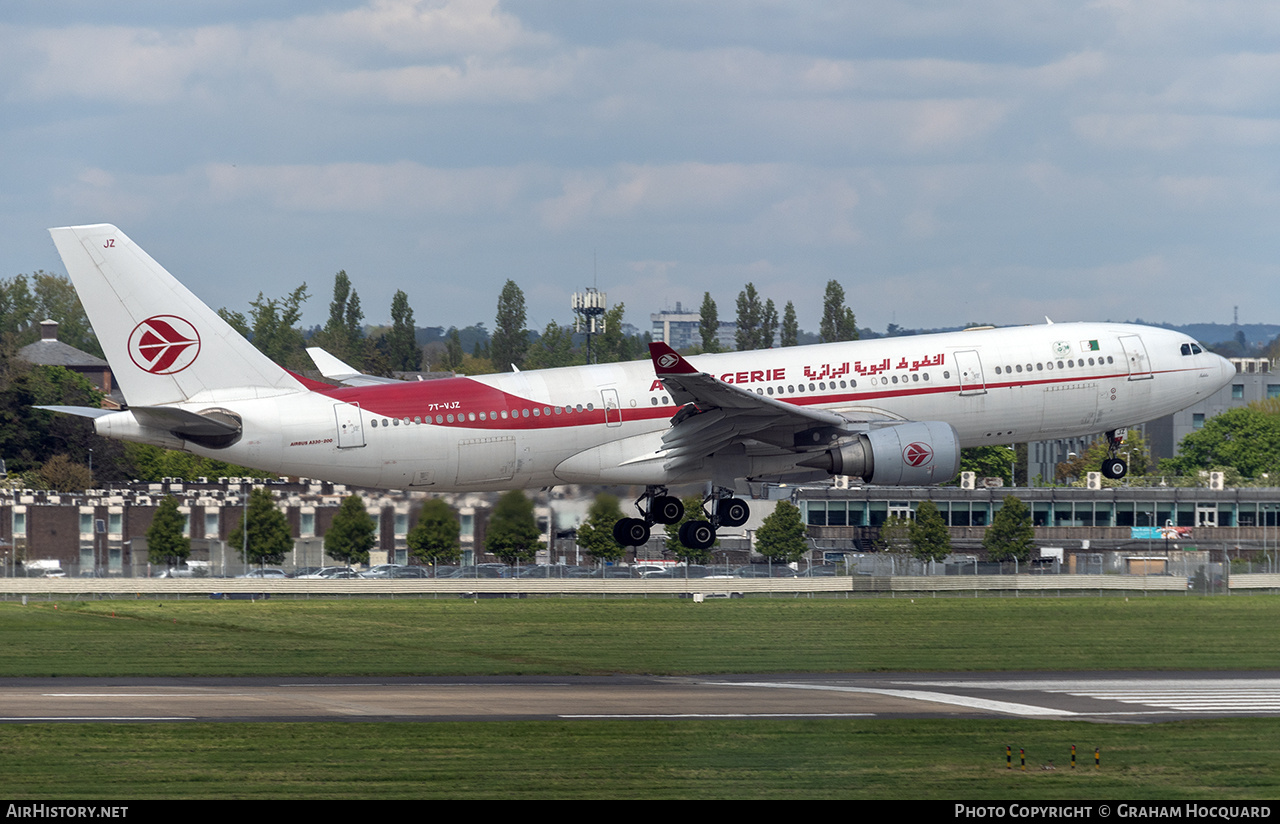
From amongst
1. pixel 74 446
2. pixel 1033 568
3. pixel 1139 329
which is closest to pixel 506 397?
pixel 1139 329

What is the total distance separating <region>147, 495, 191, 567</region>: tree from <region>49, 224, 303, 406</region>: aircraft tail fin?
34.6m

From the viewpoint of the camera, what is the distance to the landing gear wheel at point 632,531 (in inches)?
2048

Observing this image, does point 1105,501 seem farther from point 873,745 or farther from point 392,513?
point 873,745

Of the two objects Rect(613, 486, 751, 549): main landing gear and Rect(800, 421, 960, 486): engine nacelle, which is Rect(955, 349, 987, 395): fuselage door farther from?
Rect(613, 486, 751, 549): main landing gear

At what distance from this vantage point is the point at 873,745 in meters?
39.2

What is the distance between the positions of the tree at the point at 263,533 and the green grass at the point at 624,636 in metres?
3.41

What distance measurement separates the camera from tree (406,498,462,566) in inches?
2258

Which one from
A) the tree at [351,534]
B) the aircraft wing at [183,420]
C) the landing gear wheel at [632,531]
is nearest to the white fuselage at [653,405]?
the aircraft wing at [183,420]

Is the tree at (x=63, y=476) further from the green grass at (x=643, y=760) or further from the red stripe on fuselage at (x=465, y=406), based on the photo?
the green grass at (x=643, y=760)

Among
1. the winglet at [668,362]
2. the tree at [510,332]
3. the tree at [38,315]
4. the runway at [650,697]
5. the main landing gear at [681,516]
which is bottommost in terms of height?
the runway at [650,697]

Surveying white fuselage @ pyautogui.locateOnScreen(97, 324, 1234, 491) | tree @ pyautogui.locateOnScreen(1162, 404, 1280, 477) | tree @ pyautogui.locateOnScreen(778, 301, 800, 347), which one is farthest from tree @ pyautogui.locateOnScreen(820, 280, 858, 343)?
tree @ pyautogui.locateOnScreen(1162, 404, 1280, 477)

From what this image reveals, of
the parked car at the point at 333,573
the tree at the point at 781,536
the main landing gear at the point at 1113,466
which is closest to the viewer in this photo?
the main landing gear at the point at 1113,466

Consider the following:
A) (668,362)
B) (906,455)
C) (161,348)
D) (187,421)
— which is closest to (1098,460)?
(906,455)

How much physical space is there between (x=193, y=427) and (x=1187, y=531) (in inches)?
3414
